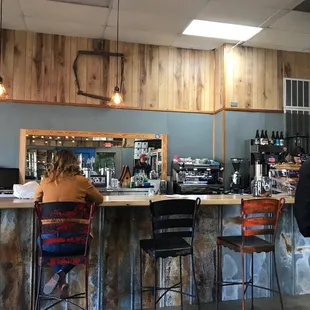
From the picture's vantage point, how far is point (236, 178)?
5.58 m

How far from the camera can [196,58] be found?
6000 mm

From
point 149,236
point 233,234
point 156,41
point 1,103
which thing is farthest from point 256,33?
point 1,103

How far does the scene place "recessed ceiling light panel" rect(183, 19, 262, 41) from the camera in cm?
493

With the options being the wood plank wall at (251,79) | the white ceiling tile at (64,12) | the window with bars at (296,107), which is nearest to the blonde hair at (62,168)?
the white ceiling tile at (64,12)

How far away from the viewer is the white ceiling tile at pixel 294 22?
182 inches

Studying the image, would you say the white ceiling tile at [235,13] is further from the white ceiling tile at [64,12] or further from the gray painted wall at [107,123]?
the gray painted wall at [107,123]

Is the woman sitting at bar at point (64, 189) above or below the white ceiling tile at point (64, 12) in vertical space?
below

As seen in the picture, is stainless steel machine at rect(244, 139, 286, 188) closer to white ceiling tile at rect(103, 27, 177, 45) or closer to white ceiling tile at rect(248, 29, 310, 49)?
white ceiling tile at rect(248, 29, 310, 49)

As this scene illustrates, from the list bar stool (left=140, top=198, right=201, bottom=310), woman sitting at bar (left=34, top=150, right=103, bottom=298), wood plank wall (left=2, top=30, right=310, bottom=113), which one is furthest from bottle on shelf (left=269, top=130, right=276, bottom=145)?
woman sitting at bar (left=34, top=150, right=103, bottom=298)

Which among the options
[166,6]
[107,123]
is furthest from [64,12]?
[107,123]

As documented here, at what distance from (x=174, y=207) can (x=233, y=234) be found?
1.12 m

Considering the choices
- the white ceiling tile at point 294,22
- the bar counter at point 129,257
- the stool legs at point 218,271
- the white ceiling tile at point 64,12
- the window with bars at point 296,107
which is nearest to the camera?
the bar counter at point 129,257

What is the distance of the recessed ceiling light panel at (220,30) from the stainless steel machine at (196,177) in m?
2.07

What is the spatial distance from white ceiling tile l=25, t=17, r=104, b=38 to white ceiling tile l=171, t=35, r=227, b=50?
4.33ft
